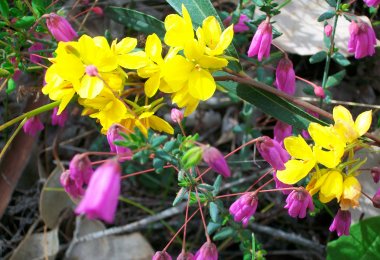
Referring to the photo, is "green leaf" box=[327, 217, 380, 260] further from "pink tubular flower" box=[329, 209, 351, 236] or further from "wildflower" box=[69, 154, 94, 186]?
"wildflower" box=[69, 154, 94, 186]

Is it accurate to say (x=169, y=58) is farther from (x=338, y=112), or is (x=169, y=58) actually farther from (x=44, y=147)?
(x=44, y=147)

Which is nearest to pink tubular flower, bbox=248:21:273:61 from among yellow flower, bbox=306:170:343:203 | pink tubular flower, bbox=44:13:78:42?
yellow flower, bbox=306:170:343:203

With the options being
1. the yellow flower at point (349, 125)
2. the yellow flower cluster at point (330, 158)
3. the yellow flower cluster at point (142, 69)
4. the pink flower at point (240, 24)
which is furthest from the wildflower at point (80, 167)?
the pink flower at point (240, 24)

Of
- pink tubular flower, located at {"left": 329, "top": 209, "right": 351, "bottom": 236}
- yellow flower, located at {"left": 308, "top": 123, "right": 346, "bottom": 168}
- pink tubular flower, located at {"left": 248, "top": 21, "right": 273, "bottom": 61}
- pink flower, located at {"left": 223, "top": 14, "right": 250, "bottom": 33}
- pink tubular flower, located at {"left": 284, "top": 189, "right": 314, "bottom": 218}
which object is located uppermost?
pink tubular flower, located at {"left": 248, "top": 21, "right": 273, "bottom": 61}

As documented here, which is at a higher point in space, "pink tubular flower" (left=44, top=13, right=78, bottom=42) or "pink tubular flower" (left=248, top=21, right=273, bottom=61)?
"pink tubular flower" (left=44, top=13, right=78, bottom=42)

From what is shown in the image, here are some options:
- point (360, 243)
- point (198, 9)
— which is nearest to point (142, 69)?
point (198, 9)

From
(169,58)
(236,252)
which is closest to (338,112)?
(169,58)

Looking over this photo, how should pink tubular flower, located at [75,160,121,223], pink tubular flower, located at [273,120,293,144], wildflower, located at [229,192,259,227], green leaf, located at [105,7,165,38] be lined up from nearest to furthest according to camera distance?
pink tubular flower, located at [75,160,121,223] < wildflower, located at [229,192,259,227] < pink tubular flower, located at [273,120,293,144] < green leaf, located at [105,7,165,38]
